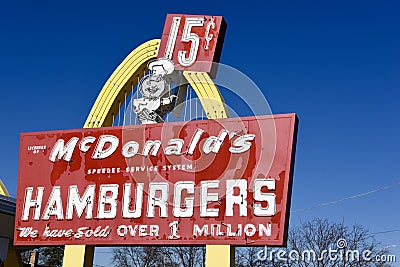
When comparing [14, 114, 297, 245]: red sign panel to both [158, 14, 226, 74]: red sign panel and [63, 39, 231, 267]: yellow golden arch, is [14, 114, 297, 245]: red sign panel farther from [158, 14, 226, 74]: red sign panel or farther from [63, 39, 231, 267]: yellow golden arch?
[158, 14, 226, 74]: red sign panel

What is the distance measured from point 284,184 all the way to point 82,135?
4.85 metres

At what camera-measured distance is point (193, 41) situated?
45.7 feet

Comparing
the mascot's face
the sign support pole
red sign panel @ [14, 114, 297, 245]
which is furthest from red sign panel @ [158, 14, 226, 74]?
the sign support pole

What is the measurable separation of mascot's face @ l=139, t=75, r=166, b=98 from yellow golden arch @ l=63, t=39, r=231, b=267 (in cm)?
58

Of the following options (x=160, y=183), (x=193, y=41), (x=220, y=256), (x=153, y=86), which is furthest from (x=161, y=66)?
(x=220, y=256)

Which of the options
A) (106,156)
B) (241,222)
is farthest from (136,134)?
(241,222)

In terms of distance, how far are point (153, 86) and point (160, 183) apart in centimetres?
238

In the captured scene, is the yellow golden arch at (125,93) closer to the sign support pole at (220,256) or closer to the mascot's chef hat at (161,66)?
the mascot's chef hat at (161,66)

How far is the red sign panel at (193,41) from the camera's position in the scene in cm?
1364

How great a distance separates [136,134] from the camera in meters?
13.5

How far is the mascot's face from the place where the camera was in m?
13.9

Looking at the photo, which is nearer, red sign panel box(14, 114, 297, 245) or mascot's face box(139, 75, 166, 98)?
red sign panel box(14, 114, 297, 245)

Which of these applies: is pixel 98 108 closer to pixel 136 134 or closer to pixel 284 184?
pixel 136 134

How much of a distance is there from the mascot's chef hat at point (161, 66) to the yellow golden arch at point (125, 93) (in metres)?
0.36
